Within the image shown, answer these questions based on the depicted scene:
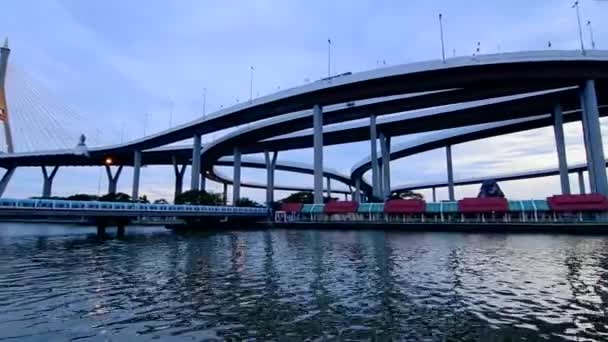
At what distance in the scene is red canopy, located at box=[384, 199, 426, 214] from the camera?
193 feet

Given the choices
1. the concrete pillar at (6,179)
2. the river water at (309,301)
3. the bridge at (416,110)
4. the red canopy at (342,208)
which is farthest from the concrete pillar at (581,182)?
the concrete pillar at (6,179)

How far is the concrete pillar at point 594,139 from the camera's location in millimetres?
51250

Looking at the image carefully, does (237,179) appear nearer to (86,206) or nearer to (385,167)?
(385,167)

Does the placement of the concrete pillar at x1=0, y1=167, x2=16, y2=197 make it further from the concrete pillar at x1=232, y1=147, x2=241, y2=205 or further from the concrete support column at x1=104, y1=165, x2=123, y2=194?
the concrete pillar at x1=232, y1=147, x2=241, y2=205

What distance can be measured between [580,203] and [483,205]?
37.8ft

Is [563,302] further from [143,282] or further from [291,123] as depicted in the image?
[291,123]

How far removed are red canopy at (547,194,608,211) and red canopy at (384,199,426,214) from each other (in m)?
17.3

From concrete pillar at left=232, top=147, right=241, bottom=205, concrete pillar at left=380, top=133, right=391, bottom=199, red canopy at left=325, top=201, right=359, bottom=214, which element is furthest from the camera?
concrete pillar at left=232, top=147, right=241, bottom=205

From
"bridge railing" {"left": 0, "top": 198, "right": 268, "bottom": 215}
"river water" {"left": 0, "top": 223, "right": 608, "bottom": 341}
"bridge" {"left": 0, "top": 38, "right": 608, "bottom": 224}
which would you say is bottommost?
"river water" {"left": 0, "top": 223, "right": 608, "bottom": 341}

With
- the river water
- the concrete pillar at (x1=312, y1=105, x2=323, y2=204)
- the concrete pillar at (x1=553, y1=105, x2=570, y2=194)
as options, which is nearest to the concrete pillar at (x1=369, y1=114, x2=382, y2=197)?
the concrete pillar at (x1=312, y1=105, x2=323, y2=204)

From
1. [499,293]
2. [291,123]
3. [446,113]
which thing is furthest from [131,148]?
[499,293]

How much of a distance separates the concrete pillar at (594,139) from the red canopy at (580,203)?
466 centimetres

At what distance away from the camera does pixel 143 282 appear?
13266 mm

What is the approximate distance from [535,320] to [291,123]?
69716 mm
